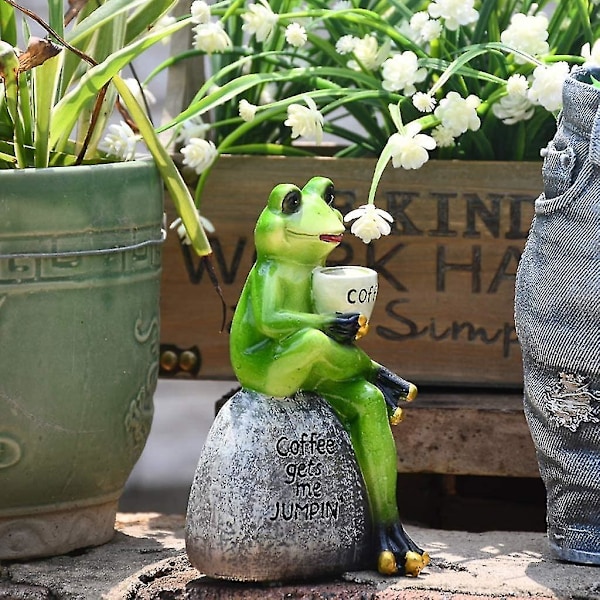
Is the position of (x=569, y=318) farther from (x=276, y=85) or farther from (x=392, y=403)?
(x=276, y=85)

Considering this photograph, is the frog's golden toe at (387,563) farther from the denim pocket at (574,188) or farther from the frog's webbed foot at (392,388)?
the denim pocket at (574,188)

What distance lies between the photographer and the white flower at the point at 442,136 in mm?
1462

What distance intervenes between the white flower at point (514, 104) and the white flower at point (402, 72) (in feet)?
0.34

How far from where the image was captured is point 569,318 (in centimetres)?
115

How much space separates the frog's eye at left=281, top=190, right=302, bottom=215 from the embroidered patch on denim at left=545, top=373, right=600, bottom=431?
0.31 metres

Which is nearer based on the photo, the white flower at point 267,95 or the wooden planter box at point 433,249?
the wooden planter box at point 433,249

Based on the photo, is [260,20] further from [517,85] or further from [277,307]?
[277,307]

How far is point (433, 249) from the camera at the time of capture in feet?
5.02

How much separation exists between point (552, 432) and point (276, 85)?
810 millimetres

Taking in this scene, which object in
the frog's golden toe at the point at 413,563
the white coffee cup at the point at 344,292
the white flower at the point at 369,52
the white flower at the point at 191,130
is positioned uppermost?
the white flower at the point at 369,52

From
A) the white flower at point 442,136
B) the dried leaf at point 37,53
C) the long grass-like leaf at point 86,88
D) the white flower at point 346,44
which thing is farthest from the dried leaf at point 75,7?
the white flower at point 442,136

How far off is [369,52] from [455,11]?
0.15 metres

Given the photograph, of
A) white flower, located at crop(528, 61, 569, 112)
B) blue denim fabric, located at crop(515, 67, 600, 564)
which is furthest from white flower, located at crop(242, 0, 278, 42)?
blue denim fabric, located at crop(515, 67, 600, 564)

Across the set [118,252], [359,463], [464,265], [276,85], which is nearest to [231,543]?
[359,463]
